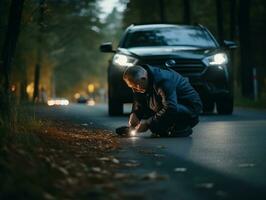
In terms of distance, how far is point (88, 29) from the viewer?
6394cm

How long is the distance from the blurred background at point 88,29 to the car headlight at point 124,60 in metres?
1.60

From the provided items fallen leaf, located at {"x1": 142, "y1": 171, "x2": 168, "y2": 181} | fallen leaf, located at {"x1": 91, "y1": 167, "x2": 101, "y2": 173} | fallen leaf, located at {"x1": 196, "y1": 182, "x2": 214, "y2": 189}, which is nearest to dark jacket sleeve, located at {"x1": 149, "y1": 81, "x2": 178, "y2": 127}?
fallen leaf, located at {"x1": 91, "y1": 167, "x2": 101, "y2": 173}

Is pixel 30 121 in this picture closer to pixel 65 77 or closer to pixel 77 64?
pixel 77 64

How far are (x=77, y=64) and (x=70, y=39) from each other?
24.7m

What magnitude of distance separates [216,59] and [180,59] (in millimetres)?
832

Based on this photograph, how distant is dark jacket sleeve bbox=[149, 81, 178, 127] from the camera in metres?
10.6

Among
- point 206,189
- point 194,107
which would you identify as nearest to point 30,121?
point 194,107

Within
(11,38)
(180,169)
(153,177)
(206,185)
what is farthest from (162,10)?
(206,185)

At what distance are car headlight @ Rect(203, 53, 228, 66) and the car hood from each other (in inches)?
3.9

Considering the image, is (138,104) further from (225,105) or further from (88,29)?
(88,29)

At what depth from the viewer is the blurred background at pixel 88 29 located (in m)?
16.9

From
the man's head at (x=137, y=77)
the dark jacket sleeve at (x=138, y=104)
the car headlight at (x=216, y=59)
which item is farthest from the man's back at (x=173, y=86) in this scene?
the car headlight at (x=216, y=59)

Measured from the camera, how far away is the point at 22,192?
16.3 ft

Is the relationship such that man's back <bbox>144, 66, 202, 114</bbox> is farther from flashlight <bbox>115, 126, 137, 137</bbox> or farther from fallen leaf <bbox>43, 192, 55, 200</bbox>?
fallen leaf <bbox>43, 192, 55, 200</bbox>
